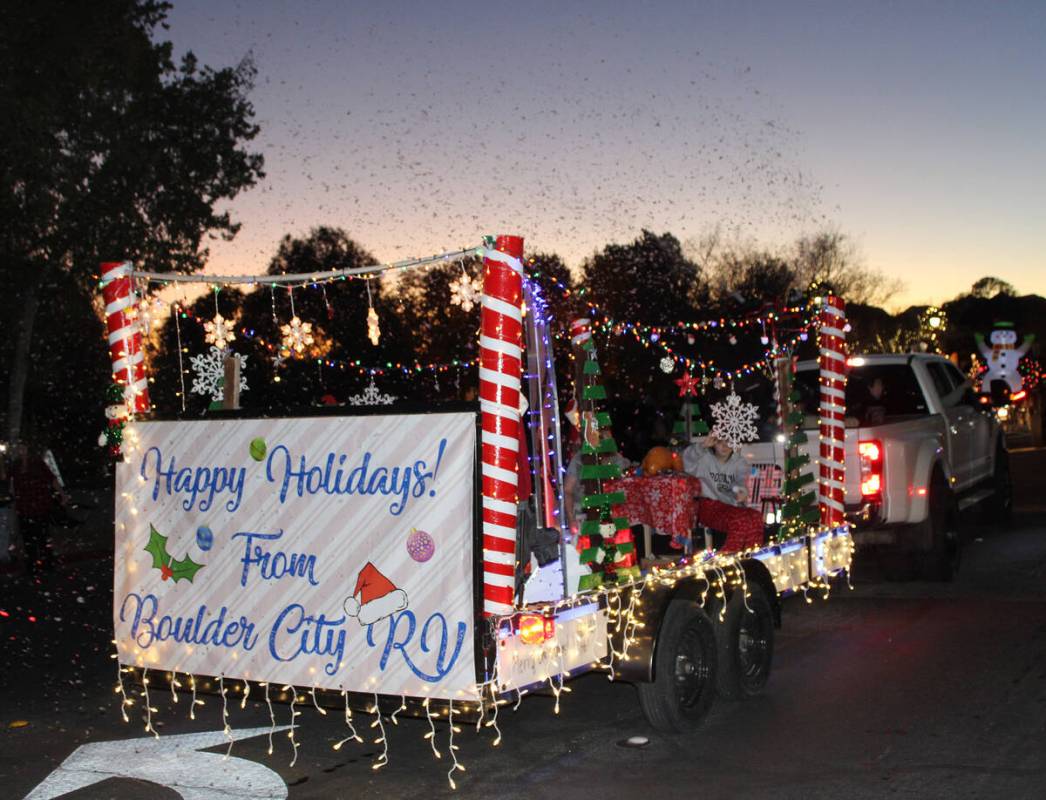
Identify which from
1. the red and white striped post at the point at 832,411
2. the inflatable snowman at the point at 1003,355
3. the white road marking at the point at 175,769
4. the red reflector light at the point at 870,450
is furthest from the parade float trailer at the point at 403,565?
the inflatable snowman at the point at 1003,355

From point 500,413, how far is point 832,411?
4.89 metres

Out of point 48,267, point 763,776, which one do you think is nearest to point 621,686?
point 763,776

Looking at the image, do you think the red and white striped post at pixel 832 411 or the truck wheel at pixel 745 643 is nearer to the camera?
the truck wheel at pixel 745 643

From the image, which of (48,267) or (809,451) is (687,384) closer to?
(809,451)

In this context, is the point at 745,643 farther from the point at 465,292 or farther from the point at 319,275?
the point at 319,275

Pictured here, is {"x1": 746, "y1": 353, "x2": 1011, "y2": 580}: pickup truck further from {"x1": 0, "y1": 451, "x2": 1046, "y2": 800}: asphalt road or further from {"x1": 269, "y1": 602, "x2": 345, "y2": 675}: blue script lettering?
{"x1": 269, "y1": 602, "x2": 345, "y2": 675}: blue script lettering

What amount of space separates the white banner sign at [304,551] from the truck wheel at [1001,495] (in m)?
10.6

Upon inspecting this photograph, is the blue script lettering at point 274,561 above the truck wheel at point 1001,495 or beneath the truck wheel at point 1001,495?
above

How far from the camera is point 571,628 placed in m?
5.32

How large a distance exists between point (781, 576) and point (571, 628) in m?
2.60

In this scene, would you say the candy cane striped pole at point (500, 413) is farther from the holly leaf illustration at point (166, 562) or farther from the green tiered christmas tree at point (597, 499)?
the holly leaf illustration at point (166, 562)

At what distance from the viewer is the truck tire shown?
33.6ft

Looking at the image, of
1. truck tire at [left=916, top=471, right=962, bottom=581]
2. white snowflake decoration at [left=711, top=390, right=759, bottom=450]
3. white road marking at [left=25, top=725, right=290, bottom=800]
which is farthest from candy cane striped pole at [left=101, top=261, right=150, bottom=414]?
truck tire at [left=916, top=471, right=962, bottom=581]

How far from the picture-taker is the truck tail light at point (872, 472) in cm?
948
